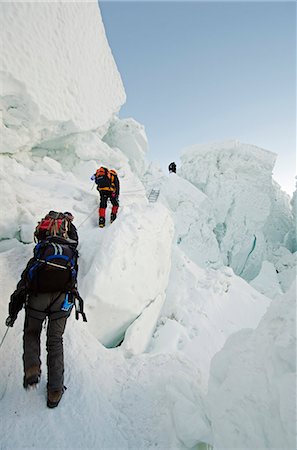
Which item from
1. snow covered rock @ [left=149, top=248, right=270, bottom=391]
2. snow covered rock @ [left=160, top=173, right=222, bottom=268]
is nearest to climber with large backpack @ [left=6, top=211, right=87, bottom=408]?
snow covered rock @ [left=149, top=248, right=270, bottom=391]

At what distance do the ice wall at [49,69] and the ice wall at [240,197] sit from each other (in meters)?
9.27

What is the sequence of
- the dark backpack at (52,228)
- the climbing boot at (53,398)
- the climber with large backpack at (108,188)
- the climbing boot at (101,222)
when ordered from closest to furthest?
the climbing boot at (53,398) → the dark backpack at (52,228) → the climbing boot at (101,222) → the climber with large backpack at (108,188)

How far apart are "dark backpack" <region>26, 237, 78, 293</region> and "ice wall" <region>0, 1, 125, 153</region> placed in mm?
4170

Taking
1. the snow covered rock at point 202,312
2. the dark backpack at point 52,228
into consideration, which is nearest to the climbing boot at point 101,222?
the dark backpack at point 52,228

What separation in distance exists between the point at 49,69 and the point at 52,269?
5.17 m

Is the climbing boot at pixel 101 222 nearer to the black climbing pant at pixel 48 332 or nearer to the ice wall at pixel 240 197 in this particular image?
the black climbing pant at pixel 48 332

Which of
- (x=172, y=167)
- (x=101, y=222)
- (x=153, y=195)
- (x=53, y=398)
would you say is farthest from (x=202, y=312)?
(x=172, y=167)

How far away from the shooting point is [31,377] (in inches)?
68.9

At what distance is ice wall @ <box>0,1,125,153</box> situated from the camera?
441 cm

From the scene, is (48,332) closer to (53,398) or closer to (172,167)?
(53,398)

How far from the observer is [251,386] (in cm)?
147

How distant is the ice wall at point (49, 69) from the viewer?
4.41 m

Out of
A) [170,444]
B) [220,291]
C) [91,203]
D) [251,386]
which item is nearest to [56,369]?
[170,444]

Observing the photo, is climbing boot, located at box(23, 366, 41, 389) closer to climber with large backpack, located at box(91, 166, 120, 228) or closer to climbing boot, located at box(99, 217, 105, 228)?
climbing boot, located at box(99, 217, 105, 228)
